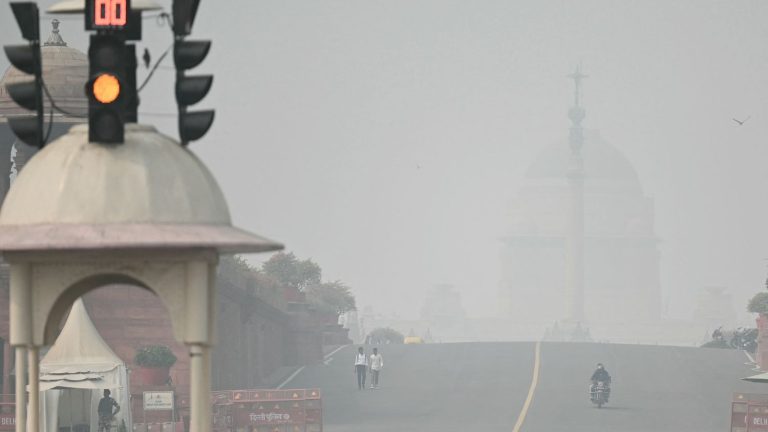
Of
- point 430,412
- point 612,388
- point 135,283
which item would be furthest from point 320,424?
point 135,283

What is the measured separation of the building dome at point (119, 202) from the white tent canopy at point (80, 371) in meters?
28.3

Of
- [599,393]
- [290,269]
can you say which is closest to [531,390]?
[599,393]

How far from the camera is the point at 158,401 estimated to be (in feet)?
170

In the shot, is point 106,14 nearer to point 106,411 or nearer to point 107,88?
point 107,88

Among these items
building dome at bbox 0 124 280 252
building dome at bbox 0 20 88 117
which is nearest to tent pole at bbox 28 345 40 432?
building dome at bbox 0 124 280 252

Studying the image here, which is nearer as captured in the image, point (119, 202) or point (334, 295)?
point (119, 202)

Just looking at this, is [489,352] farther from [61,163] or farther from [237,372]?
[61,163]

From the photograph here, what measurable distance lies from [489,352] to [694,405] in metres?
27.8

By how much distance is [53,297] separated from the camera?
18.0 meters

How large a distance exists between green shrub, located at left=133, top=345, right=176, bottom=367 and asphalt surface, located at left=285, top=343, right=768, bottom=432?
4909 millimetres

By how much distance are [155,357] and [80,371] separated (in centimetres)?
1012

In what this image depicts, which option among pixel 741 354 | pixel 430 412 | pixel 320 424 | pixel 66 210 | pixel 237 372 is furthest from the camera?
pixel 741 354

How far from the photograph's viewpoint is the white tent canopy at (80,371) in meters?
45.8

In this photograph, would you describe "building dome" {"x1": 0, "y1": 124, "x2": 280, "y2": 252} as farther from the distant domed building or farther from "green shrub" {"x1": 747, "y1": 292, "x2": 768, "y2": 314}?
"green shrub" {"x1": 747, "y1": 292, "x2": 768, "y2": 314}
